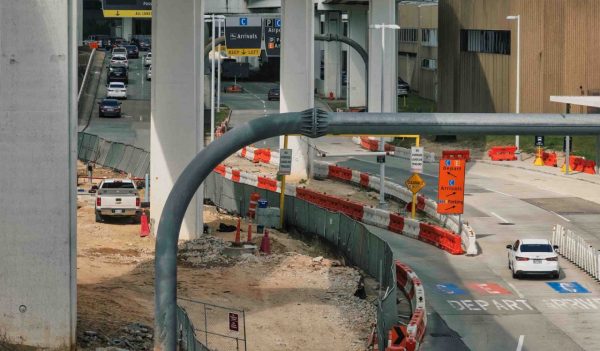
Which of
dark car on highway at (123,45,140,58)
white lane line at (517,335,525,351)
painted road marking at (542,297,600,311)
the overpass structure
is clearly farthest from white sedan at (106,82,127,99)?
the overpass structure

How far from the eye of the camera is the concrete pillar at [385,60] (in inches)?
3583

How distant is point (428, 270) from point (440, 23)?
202ft

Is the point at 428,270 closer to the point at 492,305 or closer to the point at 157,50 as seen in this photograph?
the point at 492,305

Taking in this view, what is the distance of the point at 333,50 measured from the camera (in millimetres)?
135750

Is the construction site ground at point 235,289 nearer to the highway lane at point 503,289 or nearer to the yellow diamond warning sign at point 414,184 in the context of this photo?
the highway lane at point 503,289

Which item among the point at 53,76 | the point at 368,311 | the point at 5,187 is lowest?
the point at 368,311

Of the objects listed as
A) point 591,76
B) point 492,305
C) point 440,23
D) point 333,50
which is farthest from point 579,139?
point 333,50

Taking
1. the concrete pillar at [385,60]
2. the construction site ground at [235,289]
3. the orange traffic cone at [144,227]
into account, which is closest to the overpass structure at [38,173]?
the construction site ground at [235,289]

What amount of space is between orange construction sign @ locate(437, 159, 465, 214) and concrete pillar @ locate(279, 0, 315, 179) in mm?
20971

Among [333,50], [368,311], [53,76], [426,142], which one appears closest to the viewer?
[53,76]

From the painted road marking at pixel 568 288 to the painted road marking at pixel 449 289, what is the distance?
2.85 metres

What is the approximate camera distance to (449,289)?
134 ft

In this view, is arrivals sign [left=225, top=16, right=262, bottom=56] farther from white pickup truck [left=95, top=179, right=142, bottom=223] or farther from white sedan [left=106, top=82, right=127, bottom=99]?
white pickup truck [left=95, top=179, right=142, bottom=223]

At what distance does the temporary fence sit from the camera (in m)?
31.5
